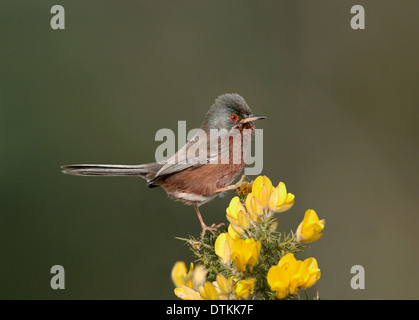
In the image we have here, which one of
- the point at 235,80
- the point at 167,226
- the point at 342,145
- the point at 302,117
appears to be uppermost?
the point at 235,80

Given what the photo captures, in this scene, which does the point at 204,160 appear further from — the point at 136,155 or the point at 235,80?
the point at 235,80

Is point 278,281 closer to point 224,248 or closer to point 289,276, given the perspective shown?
point 289,276

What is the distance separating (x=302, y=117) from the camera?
6.80m

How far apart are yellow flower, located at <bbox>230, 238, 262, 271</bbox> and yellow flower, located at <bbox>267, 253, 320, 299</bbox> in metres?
0.06

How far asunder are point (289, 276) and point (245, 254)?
0.13 meters

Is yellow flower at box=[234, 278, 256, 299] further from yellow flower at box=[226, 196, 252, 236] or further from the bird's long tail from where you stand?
the bird's long tail

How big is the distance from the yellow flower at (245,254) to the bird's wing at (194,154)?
154 centimetres

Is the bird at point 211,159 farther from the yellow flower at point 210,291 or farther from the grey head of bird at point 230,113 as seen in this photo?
the yellow flower at point 210,291

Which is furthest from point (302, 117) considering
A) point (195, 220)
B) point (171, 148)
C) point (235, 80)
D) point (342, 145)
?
point (171, 148)

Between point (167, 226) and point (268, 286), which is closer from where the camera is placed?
point (268, 286)

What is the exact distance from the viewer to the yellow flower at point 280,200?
1.51 m

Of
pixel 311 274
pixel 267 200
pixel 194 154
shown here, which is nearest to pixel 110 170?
pixel 194 154

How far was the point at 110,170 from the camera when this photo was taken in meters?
2.65

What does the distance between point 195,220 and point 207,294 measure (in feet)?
16.5
